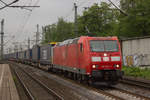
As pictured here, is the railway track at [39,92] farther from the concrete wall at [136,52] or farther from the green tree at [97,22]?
the green tree at [97,22]

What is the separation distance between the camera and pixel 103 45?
1312cm

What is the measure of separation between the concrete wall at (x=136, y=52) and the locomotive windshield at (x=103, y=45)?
28.5ft

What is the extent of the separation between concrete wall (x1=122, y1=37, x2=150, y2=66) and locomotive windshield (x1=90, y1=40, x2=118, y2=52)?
8.70 meters

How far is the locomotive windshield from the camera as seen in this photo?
1294 centimetres

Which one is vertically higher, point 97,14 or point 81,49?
point 97,14

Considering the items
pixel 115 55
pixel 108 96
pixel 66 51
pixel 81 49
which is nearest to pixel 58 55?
pixel 66 51

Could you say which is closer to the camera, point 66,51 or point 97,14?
point 66,51

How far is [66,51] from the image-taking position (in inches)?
682

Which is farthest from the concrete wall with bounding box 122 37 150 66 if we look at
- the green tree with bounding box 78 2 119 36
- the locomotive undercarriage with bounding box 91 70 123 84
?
the green tree with bounding box 78 2 119 36

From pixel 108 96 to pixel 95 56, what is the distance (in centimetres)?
286

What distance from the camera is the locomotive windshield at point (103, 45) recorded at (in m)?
12.9

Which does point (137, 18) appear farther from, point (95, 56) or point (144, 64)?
point (95, 56)

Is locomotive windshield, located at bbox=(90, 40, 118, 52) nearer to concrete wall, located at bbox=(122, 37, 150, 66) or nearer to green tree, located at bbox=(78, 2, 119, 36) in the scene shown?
concrete wall, located at bbox=(122, 37, 150, 66)

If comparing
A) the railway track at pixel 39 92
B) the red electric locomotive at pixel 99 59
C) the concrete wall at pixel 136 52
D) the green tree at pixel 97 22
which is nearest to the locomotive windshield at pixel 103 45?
the red electric locomotive at pixel 99 59
